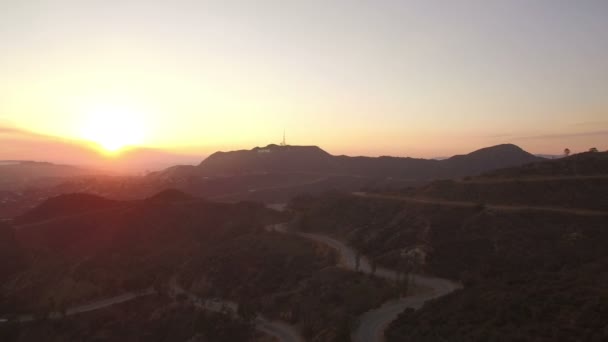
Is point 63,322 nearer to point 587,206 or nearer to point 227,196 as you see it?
point 587,206

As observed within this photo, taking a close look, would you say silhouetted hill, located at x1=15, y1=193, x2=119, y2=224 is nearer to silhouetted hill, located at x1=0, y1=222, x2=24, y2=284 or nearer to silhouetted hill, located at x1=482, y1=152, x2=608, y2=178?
silhouetted hill, located at x1=0, y1=222, x2=24, y2=284

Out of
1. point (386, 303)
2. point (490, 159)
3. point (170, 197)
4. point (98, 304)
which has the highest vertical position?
point (490, 159)

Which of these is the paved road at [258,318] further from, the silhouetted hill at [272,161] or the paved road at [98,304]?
the silhouetted hill at [272,161]

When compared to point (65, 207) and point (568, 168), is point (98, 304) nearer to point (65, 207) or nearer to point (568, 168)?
point (65, 207)

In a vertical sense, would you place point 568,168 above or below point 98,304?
above

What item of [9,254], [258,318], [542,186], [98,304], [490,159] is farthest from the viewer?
[490,159]

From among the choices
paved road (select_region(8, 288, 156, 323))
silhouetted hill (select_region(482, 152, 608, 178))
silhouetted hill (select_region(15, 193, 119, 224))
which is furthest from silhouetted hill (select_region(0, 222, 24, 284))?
silhouetted hill (select_region(482, 152, 608, 178))

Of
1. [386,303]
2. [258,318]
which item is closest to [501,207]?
[386,303]
